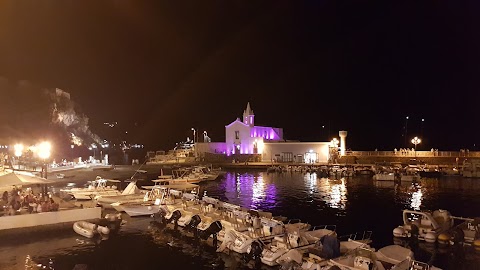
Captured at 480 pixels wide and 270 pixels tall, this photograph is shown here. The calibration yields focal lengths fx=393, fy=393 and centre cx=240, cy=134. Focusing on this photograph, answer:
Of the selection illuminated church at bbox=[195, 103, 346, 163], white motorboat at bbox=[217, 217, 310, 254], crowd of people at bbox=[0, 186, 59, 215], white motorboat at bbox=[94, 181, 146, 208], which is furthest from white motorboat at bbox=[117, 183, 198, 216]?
illuminated church at bbox=[195, 103, 346, 163]

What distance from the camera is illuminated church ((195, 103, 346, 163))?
7125 cm

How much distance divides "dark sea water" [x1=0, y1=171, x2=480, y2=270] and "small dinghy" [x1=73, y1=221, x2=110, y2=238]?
47cm

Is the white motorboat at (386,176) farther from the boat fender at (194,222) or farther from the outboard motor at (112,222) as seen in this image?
the outboard motor at (112,222)

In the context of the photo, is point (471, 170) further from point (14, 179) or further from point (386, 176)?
point (14, 179)

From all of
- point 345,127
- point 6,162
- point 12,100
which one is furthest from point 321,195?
point 345,127

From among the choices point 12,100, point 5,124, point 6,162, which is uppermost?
point 12,100

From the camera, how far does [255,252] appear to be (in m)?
18.6

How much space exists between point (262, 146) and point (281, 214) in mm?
46391

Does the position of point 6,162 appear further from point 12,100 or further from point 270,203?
point 12,100

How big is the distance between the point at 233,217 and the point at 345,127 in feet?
444

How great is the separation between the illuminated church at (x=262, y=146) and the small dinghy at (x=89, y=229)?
52438 mm

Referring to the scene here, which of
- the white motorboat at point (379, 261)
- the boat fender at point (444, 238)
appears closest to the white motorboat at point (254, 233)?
the white motorboat at point (379, 261)

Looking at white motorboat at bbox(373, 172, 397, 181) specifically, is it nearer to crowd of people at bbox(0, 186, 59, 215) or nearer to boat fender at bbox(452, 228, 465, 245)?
boat fender at bbox(452, 228, 465, 245)

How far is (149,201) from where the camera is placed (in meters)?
30.1
